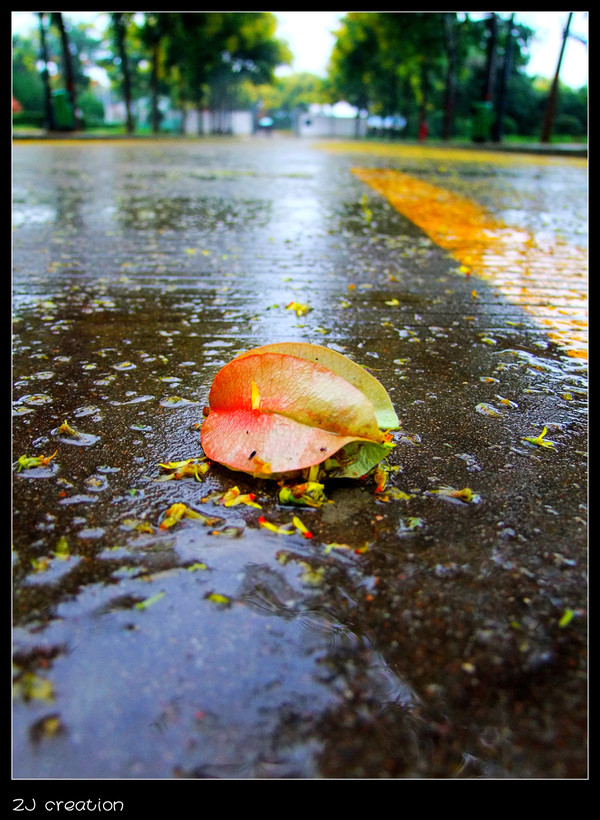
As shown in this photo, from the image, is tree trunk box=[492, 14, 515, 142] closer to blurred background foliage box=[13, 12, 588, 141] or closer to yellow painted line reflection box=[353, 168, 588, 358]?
blurred background foliage box=[13, 12, 588, 141]

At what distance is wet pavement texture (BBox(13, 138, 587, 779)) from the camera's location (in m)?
0.86

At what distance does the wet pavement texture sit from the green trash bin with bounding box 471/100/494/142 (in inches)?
1011

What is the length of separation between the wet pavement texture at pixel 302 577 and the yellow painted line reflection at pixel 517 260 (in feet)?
1.09

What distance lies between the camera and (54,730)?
2.85 feet

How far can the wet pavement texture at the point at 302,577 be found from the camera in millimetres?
864

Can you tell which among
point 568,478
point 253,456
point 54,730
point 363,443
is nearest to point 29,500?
point 253,456

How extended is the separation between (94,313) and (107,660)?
7.22 ft

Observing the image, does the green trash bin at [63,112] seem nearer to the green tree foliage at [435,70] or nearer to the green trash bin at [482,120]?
the green tree foliage at [435,70]

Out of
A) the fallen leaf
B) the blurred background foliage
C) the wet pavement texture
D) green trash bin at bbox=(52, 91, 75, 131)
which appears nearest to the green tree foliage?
the blurred background foliage

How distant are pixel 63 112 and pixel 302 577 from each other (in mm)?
29461

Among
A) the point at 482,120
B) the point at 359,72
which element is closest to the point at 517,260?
the point at 482,120

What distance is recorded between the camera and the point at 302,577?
1152mm

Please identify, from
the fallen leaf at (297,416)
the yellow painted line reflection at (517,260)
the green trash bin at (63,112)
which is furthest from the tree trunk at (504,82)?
the fallen leaf at (297,416)

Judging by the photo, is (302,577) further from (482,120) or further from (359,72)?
(359,72)
